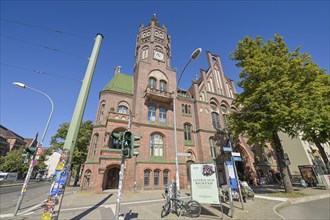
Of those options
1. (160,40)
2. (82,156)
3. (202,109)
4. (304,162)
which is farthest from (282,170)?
(82,156)

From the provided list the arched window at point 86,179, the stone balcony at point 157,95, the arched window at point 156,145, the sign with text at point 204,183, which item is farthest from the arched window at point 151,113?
the sign with text at point 204,183

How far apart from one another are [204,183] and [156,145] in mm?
13108

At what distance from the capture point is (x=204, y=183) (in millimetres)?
7664

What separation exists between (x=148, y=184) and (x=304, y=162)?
1100 inches

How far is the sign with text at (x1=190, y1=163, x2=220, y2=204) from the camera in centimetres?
728

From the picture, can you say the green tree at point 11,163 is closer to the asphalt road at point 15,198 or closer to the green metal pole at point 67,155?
the asphalt road at point 15,198

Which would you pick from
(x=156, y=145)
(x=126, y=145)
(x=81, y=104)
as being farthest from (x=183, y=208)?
(x=156, y=145)

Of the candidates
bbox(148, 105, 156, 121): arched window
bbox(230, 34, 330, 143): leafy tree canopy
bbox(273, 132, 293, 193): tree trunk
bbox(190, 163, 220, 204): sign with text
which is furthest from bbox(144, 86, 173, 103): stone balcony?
bbox(190, 163, 220, 204): sign with text

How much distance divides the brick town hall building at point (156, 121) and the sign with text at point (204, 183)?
10.8 metres

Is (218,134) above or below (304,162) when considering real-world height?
above

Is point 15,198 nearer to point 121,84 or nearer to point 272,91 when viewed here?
point 121,84

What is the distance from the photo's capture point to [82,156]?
2842 centimetres

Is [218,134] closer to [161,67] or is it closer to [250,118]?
[250,118]

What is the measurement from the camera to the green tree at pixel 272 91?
1252cm
